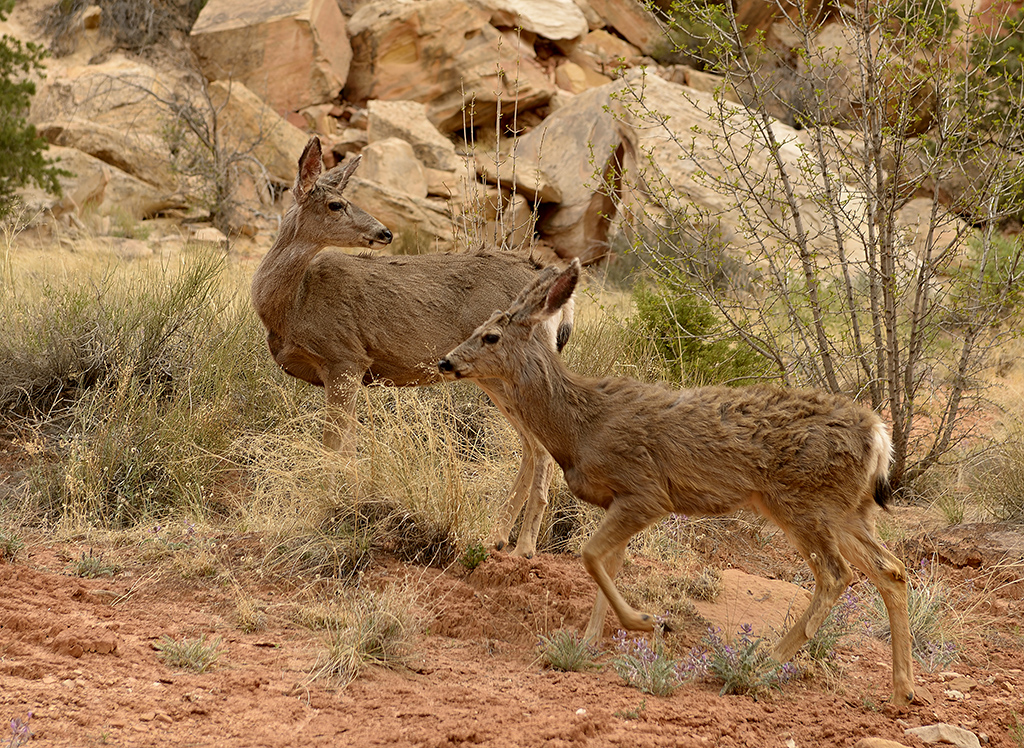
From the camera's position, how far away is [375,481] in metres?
6.47

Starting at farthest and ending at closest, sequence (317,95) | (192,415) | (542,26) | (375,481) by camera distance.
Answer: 1. (542,26)
2. (317,95)
3. (192,415)
4. (375,481)

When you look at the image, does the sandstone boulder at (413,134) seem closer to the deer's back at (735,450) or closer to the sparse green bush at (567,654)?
the deer's back at (735,450)

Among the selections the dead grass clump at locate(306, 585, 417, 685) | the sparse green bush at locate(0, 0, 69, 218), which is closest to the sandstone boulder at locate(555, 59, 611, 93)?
the sparse green bush at locate(0, 0, 69, 218)

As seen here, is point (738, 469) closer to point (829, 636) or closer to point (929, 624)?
point (829, 636)

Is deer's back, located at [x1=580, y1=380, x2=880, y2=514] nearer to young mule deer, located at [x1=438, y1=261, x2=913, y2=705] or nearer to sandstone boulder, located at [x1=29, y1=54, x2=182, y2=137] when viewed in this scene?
young mule deer, located at [x1=438, y1=261, x2=913, y2=705]

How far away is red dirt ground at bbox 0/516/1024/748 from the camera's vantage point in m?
4.07

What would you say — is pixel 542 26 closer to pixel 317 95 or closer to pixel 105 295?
pixel 317 95

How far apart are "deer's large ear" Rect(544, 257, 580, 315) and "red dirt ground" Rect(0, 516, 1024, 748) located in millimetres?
1783

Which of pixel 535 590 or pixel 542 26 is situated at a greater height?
pixel 542 26

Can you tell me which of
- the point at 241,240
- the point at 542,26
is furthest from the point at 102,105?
the point at 542,26

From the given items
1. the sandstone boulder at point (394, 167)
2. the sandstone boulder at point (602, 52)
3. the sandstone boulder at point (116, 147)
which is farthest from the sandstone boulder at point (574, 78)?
the sandstone boulder at point (116, 147)

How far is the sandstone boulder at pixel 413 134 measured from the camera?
22328mm

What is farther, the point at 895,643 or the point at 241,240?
the point at 241,240

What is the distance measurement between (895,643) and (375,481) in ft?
10.7
